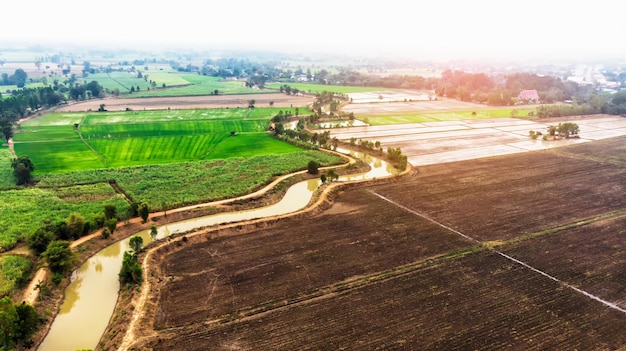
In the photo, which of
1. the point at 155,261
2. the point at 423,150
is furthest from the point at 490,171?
the point at 155,261

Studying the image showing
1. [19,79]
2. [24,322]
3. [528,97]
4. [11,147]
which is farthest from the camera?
[19,79]

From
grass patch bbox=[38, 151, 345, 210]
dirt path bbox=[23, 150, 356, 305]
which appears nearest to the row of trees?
grass patch bbox=[38, 151, 345, 210]

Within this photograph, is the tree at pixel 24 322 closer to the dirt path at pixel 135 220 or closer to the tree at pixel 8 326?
the tree at pixel 8 326

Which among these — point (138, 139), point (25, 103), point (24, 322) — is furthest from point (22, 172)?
point (25, 103)

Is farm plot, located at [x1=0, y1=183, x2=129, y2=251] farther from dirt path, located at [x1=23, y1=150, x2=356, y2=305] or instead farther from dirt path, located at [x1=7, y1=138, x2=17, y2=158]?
dirt path, located at [x1=7, y1=138, x2=17, y2=158]

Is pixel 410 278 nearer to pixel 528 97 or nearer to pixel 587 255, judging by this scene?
pixel 587 255

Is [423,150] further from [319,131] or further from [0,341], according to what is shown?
[0,341]

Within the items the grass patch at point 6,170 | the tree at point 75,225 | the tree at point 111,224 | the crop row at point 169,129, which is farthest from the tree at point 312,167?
the grass patch at point 6,170
